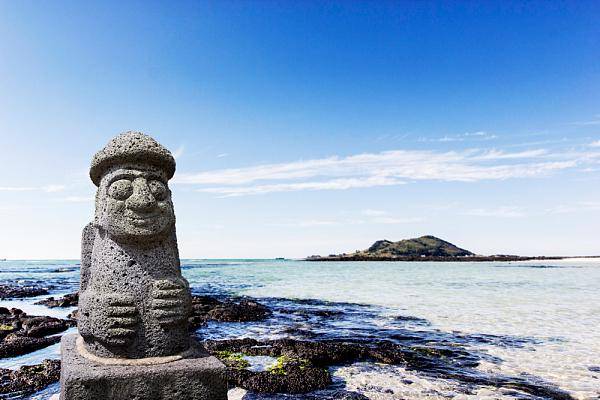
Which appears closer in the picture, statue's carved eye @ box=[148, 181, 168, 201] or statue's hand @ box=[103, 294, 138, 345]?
statue's hand @ box=[103, 294, 138, 345]

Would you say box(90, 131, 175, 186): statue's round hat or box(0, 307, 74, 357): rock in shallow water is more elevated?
box(90, 131, 175, 186): statue's round hat

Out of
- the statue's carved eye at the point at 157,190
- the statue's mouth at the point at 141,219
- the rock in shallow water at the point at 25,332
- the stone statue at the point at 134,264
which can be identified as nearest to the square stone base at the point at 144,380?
the stone statue at the point at 134,264

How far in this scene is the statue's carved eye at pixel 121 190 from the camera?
13.4 feet

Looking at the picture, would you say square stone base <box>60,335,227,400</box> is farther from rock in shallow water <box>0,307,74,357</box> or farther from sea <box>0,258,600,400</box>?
rock in shallow water <box>0,307,74,357</box>

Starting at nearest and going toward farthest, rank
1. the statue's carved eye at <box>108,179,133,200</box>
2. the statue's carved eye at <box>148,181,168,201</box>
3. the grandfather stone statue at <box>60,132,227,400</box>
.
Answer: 1. the grandfather stone statue at <box>60,132,227,400</box>
2. the statue's carved eye at <box>108,179,133,200</box>
3. the statue's carved eye at <box>148,181,168,201</box>

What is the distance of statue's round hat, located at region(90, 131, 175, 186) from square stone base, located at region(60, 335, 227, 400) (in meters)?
1.76

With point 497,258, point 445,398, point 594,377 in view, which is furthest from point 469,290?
point 497,258

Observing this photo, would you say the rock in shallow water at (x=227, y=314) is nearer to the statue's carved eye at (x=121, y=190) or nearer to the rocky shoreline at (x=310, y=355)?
the rocky shoreline at (x=310, y=355)

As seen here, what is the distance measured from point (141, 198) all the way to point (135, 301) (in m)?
0.90

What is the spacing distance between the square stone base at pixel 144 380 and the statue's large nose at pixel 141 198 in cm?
134

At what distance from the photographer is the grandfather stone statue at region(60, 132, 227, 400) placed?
12.2ft

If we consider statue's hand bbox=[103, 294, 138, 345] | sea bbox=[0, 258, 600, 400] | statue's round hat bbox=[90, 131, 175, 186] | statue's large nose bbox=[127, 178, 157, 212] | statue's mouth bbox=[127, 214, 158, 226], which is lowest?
sea bbox=[0, 258, 600, 400]

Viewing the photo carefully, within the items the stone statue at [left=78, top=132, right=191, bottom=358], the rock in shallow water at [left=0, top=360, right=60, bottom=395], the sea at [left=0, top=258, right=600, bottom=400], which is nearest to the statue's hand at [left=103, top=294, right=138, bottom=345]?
the stone statue at [left=78, top=132, right=191, bottom=358]

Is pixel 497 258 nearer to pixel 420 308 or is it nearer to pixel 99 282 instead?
pixel 420 308
